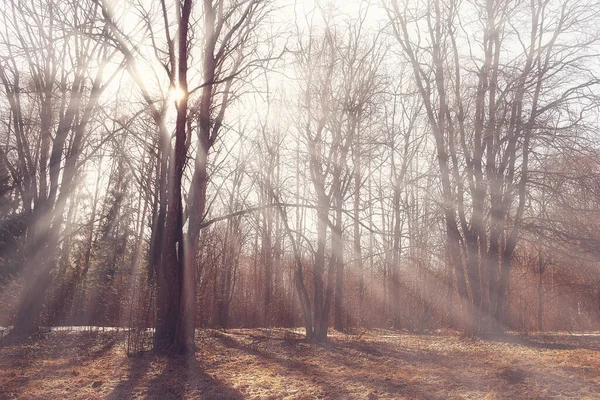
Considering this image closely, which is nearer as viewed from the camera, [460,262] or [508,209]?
[508,209]

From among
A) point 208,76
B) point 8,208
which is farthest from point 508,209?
point 8,208

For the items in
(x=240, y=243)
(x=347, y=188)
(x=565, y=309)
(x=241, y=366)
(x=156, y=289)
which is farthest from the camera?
(x=565, y=309)

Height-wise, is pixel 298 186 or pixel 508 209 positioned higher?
pixel 298 186

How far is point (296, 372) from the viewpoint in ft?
23.1

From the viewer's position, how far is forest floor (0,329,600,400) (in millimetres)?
5598

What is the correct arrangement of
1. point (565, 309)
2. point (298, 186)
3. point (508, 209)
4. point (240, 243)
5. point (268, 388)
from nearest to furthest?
point (268, 388), point (508, 209), point (298, 186), point (240, 243), point (565, 309)

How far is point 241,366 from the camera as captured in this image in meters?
7.65

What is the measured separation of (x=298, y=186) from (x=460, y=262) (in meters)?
4.74

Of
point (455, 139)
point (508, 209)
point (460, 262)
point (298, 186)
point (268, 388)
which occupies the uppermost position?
point (455, 139)

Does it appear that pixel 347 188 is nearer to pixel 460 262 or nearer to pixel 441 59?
pixel 460 262

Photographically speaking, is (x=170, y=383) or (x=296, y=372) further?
(x=296, y=372)

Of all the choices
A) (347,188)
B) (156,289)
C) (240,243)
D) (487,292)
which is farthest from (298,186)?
(240,243)

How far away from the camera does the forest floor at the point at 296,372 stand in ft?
18.4

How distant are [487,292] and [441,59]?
20.1 ft
